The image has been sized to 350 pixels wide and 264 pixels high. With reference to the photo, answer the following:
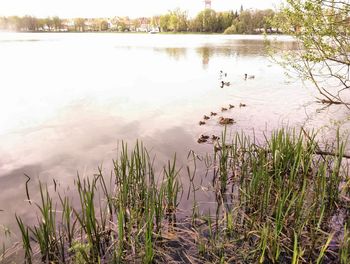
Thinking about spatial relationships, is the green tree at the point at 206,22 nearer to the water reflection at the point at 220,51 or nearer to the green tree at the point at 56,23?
the green tree at the point at 56,23

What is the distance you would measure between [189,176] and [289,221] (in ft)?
10.3

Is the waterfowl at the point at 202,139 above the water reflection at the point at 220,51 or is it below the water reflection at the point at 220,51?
below

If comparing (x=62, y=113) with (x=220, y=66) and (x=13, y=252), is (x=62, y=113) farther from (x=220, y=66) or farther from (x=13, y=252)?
(x=220, y=66)

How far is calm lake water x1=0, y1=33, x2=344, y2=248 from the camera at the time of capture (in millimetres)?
9693

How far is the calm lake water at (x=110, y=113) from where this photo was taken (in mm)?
9693

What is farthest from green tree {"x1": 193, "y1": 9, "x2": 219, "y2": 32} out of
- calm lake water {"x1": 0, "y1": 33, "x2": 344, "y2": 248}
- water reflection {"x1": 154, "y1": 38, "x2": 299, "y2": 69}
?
calm lake water {"x1": 0, "y1": 33, "x2": 344, "y2": 248}

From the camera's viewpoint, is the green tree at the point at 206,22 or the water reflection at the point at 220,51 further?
the green tree at the point at 206,22

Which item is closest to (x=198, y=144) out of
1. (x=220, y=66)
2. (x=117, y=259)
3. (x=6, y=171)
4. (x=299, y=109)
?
(x=6, y=171)

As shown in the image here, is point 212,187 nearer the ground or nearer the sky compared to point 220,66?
nearer the ground

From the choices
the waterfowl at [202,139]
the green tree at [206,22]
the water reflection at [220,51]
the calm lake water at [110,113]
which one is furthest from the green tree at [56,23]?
the waterfowl at [202,139]

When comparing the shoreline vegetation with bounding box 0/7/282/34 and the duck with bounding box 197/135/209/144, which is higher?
the shoreline vegetation with bounding box 0/7/282/34

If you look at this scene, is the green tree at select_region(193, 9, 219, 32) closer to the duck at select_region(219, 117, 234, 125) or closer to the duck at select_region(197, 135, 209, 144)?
the duck at select_region(219, 117, 234, 125)

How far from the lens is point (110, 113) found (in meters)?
15.8

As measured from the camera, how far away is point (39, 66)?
30969 millimetres
